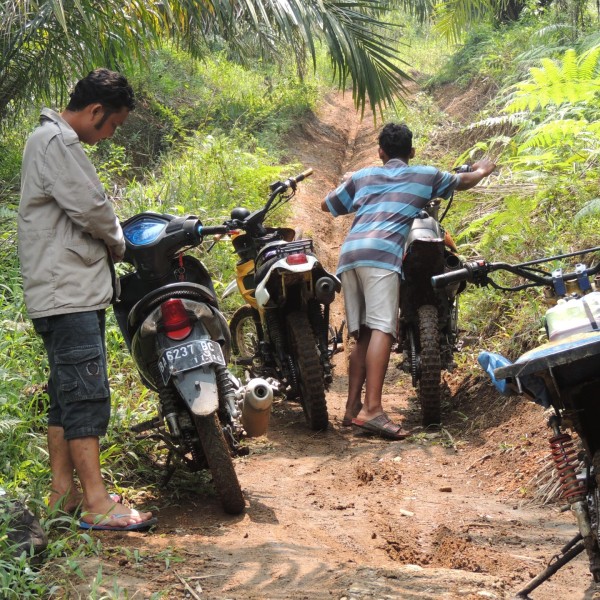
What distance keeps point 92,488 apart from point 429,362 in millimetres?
2502

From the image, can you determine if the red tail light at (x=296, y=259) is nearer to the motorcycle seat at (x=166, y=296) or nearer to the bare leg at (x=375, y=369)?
the bare leg at (x=375, y=369)

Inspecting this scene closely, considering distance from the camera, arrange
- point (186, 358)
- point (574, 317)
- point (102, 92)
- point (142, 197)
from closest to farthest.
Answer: point (574, 317) → point (102, 92) → point (186, 358) → point (142, 197)

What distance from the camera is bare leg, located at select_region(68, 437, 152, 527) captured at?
3.80 meters

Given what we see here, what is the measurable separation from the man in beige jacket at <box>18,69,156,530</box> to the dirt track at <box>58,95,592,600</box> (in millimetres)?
292

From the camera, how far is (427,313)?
18.9 ft

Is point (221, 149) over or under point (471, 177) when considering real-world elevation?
over

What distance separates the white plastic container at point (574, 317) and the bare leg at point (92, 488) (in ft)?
6.55

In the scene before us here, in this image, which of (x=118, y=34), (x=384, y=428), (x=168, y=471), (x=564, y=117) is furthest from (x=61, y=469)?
(x=564, y=117)

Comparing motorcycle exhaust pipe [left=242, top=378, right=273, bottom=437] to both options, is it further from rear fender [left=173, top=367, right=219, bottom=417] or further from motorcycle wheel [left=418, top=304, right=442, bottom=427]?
motorcycle wheel [left=418, top=304, right=442, bottom=427]

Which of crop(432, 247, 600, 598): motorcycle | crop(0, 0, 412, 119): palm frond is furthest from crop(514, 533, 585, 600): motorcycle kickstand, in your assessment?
crop(0, 0, 412, 119): palm frond

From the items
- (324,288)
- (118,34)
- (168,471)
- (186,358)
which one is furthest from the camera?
(118,34)

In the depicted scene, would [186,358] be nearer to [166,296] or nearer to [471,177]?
[166,296]

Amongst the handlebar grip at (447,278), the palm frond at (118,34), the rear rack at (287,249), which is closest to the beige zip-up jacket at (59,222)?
the handlebar grip at (447,278)

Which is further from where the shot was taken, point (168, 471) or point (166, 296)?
point (168, 471)
